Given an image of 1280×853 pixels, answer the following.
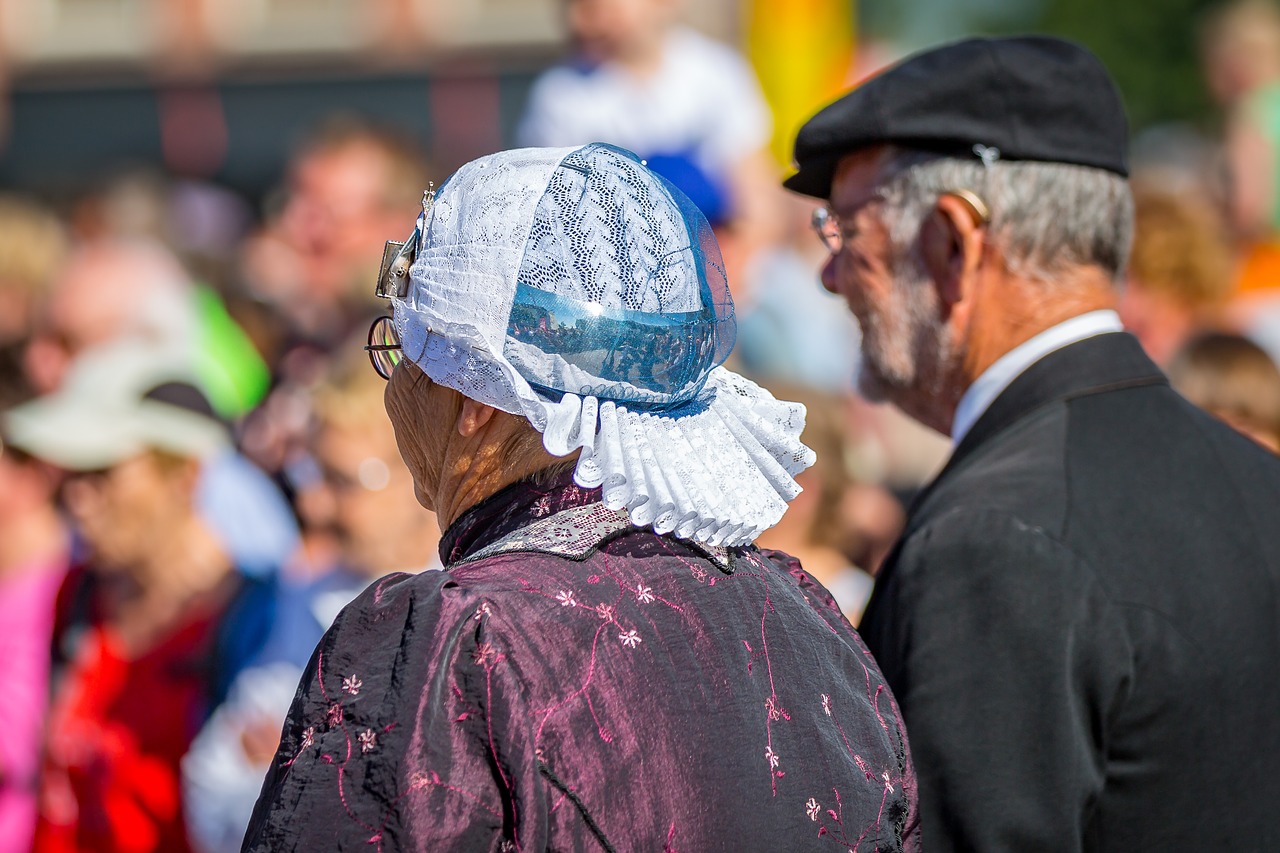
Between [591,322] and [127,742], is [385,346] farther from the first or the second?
[127,742]

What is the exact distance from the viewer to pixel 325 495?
12.2 feet

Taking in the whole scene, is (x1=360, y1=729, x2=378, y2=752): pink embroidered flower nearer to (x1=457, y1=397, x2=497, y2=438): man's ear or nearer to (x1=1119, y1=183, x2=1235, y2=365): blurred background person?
(x1=457, y1=397, x2=497, y2=438): man's ear

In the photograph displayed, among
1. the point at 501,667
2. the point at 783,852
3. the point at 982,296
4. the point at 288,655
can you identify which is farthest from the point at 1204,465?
the point at 288,655

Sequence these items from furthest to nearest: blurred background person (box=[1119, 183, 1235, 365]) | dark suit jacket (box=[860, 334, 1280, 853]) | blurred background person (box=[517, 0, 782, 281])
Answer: blurred background person (box=[517, 0, 782, 281]) → blurred background person (box=[1119, 183, 1235, 365]) → dark suit jacket (box=[860, 334, 1280, 853])

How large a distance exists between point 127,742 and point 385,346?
229 centimetres

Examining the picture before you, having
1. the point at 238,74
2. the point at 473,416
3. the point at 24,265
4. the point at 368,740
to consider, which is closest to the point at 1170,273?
the point at 473,416

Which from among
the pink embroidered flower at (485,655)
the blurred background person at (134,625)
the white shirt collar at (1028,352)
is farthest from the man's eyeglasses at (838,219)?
the blurred background person at (134,625)

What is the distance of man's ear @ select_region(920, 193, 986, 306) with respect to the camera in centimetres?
223

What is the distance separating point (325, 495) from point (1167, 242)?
2.61m

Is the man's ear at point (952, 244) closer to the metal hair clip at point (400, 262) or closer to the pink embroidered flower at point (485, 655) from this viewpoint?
the metal hair clip at point (400, 262)

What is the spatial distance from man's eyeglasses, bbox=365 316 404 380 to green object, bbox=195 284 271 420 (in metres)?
3.90

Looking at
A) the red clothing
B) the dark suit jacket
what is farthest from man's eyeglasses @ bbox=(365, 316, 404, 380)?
the red clothing

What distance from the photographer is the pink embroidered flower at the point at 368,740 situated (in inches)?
55.7

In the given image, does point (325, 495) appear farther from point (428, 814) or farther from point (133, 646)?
point (428, 814)
